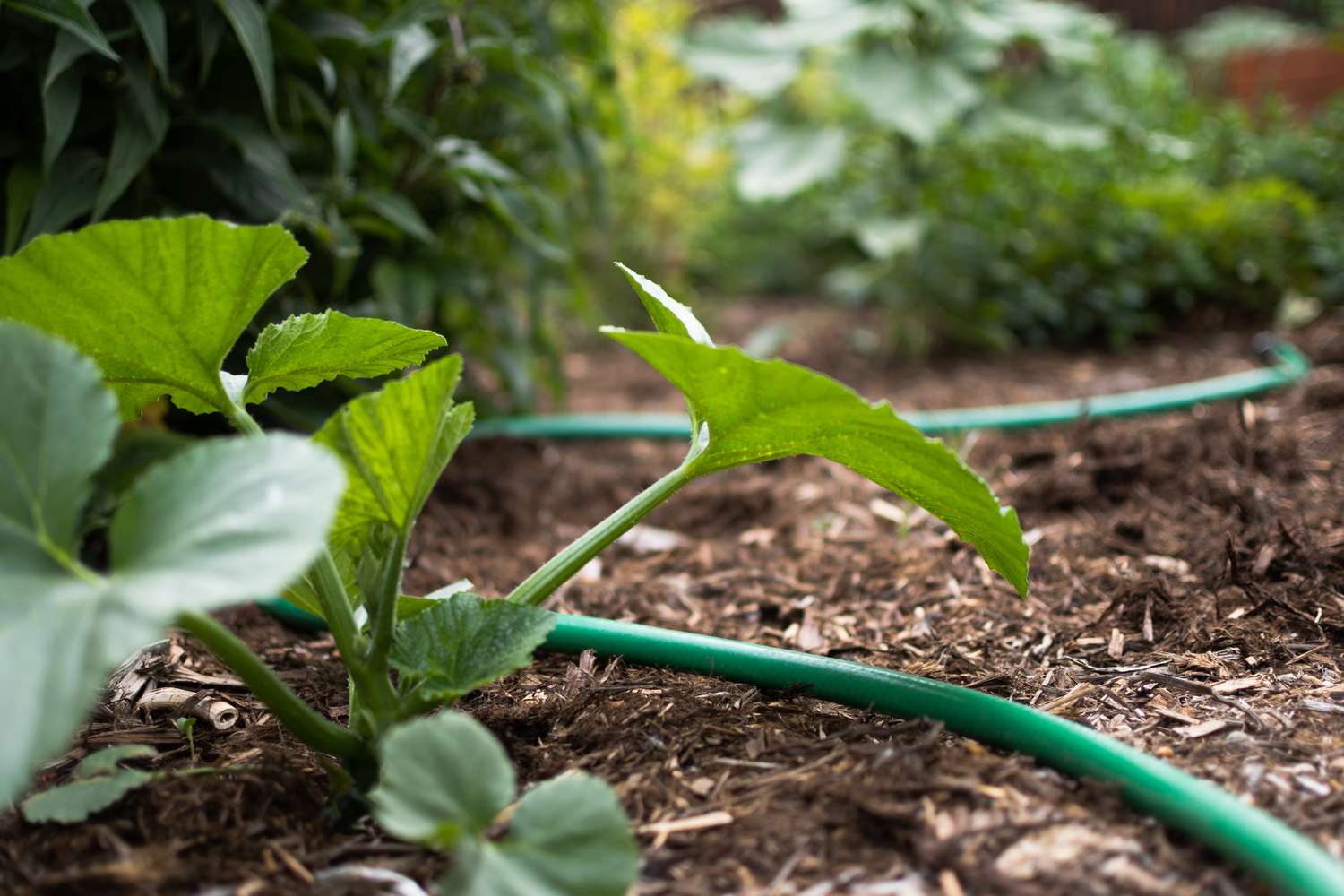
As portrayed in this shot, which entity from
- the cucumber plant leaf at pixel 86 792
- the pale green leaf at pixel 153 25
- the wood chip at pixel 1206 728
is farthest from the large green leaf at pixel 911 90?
the cucumber plant leaf at pixel 86 792

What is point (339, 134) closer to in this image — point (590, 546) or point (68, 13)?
point (68, 13)

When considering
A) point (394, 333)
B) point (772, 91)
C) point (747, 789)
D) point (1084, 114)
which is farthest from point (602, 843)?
point (1084, 114)

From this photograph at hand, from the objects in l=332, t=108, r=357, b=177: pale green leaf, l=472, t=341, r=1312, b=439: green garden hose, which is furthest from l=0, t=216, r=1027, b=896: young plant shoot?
l=472, t=341, r=1312, b=439: green garden hose

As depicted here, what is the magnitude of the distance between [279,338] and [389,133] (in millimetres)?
1211

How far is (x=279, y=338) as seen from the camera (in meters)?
1.05

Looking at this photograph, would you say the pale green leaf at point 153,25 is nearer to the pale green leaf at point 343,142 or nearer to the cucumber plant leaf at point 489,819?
the pale green leaf at point 343,142

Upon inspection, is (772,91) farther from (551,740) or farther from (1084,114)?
(551,740)

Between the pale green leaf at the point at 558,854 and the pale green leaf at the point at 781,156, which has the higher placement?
the pale green leaf at the point at 558,854

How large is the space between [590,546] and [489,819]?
1.12 feet

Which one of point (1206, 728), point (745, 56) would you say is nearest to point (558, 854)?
point (1206, 728)

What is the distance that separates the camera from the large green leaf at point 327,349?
1040 millimetres

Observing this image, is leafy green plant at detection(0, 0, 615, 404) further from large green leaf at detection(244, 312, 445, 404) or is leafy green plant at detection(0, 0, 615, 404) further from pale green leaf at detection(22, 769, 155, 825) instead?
pale green leaf at detection(22, 769, 155, 825)

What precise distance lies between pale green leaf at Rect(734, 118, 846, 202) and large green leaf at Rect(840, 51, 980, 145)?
224mm

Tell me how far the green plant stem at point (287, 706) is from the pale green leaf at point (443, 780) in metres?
0.20
